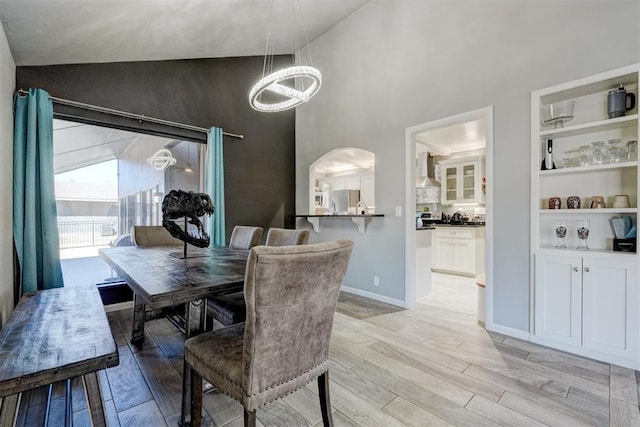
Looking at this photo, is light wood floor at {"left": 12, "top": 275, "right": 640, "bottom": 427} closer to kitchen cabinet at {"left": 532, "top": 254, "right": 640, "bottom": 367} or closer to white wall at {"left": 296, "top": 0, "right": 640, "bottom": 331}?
kitchen cabinet at {"left": 532, "top": 254, "right": 640, "bottom": 367}

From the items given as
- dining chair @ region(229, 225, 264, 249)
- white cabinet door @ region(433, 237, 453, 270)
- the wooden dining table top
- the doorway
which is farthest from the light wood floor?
white cabinet door @ region(433, 237, 453, 270)

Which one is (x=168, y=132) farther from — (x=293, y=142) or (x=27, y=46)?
(x=293, y=142)

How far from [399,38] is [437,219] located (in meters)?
3.86

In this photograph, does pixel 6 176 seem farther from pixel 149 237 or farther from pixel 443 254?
pixel 443 254

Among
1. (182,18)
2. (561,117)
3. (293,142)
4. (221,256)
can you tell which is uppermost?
(182,18)

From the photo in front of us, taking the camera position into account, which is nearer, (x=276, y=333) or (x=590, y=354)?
(x=276, y=333)

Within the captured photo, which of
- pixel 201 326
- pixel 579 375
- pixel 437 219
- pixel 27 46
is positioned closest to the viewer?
pixel 201 326

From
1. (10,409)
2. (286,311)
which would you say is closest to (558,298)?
(286,311)

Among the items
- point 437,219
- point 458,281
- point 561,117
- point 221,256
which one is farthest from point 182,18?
point 437,219

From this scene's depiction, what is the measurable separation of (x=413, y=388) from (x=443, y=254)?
3.98 m

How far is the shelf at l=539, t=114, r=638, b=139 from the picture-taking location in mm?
2037

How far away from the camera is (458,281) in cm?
471

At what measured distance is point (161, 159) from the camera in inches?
138

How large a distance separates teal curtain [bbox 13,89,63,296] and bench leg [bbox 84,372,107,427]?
1.99 m
